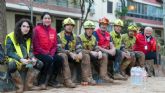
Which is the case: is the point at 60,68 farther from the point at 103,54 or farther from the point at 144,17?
the point at 144,17

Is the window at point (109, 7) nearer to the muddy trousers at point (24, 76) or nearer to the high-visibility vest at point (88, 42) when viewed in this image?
the high-visibility vest at point (88, 42)

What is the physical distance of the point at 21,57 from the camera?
7.31 meters

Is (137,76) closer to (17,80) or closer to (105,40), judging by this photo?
(105,40)

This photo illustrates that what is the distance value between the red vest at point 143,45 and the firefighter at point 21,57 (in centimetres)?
426

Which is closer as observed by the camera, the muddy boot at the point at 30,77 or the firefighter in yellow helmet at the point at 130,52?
the muddy boot at the point at 30,77

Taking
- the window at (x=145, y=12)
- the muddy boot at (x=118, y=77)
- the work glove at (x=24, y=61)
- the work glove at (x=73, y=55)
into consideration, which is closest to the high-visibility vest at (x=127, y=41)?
the muddy boot at (x=118, y=77)

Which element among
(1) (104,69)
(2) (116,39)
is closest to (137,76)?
(1) (104,69)

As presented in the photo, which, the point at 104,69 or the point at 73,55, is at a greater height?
the point at 73,55

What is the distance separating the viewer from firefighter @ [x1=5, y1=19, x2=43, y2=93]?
23.7 ft

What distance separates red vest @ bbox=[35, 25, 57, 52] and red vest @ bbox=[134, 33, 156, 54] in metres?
3.70

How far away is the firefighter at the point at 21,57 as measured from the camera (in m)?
7.23

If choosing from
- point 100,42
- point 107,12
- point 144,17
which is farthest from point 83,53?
point 144,17

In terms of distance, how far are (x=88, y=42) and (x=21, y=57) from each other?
1953mm

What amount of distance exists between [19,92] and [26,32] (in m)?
1.08
